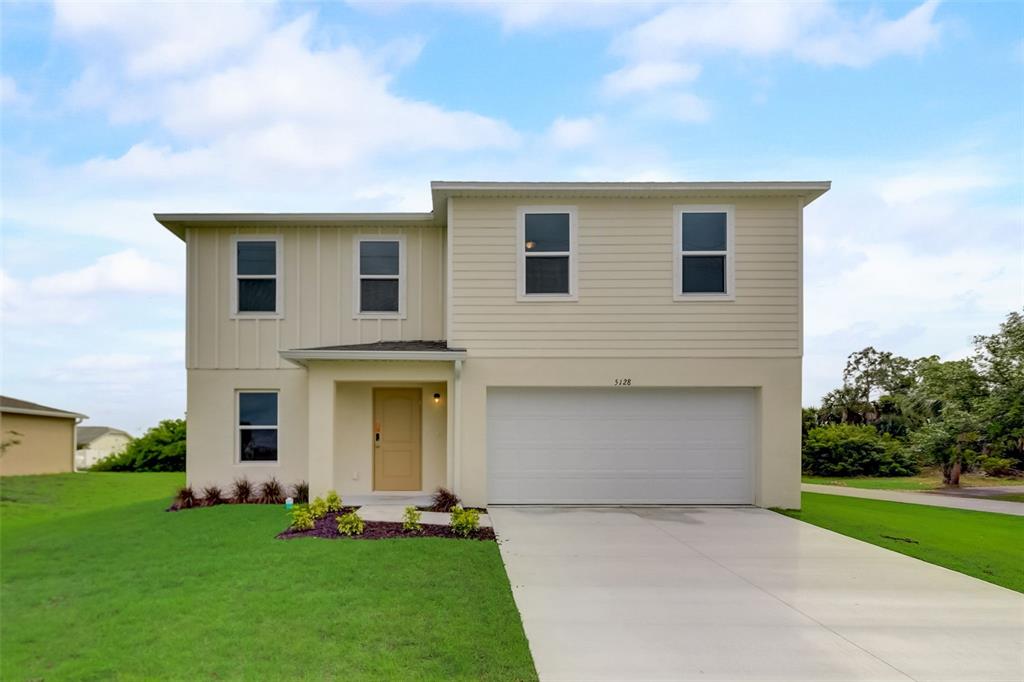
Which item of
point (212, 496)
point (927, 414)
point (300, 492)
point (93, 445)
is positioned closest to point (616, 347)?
point (300, 492)

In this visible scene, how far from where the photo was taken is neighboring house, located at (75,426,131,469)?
9.06 feet

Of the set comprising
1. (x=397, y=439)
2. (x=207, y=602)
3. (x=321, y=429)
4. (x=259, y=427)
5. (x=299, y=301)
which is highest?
(x=299, y=301)

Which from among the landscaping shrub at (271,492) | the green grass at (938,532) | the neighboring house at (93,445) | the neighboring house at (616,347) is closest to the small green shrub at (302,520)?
the neighboring house at (616,347)

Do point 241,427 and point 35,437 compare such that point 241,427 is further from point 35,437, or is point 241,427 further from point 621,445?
point 35,437

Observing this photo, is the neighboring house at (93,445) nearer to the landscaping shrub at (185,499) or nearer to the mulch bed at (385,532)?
the mulch bed at (385,532)

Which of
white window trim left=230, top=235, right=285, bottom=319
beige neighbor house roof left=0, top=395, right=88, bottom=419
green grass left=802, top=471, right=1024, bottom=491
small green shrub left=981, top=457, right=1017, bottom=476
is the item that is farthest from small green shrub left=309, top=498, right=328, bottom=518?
small green shrub left=981, top=457, right=1017, bottom=476

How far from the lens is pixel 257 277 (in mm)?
11547

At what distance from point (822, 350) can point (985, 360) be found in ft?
22.9

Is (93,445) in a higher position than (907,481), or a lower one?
higher

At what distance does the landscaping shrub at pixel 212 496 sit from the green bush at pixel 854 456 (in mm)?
16995

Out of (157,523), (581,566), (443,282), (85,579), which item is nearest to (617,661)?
(581,566)

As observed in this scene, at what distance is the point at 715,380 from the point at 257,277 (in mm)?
8580

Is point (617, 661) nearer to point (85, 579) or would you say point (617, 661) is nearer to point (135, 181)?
point (85, 579)

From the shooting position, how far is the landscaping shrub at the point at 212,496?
35.3ft
